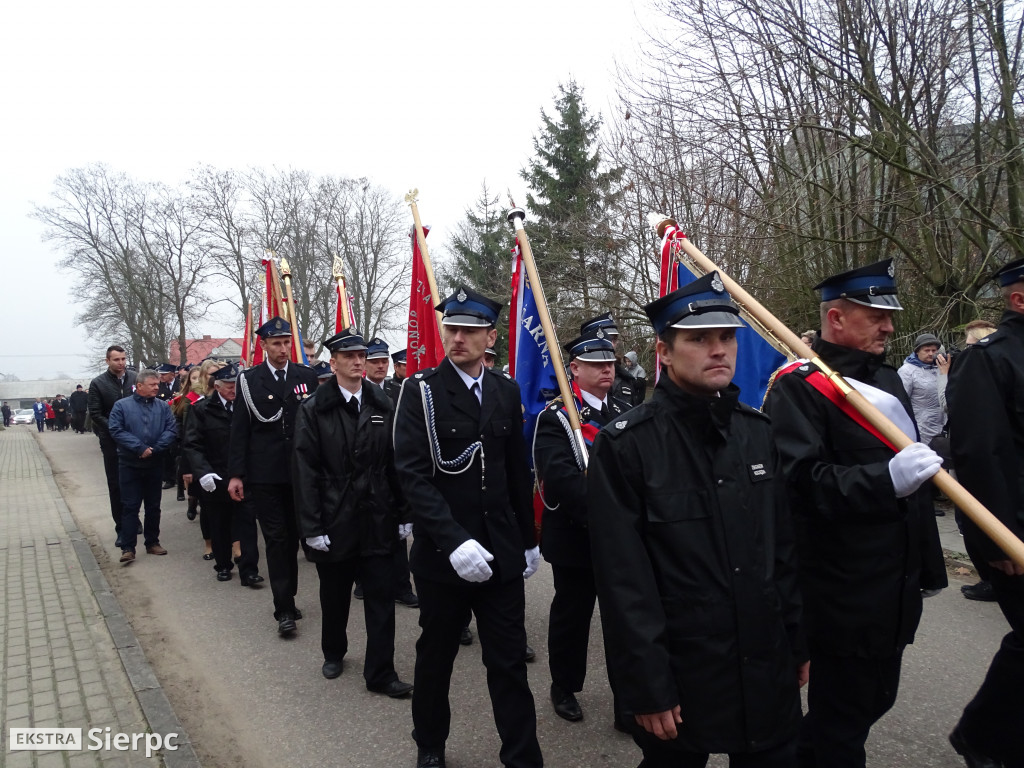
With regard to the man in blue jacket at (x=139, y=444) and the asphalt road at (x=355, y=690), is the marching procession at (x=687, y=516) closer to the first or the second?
the asphalt road at (x=355, y=690)

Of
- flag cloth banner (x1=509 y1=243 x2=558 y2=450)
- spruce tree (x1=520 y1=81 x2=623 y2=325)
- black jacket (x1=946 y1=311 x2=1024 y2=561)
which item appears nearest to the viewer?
black jacket (x1=946 y1=311 x2=1024 y2=561)

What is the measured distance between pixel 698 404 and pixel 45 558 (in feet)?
28.0

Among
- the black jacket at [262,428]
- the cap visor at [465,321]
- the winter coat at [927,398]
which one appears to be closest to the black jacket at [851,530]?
the cap visor at [465,321]

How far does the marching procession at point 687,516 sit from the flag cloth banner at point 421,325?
126 centimetres

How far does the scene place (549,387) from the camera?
4762 mm

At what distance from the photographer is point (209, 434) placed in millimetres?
7262

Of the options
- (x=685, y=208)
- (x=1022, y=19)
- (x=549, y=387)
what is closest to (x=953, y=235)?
(x=1022, y=19)

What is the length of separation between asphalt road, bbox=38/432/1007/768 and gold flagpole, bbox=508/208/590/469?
1.62 meters

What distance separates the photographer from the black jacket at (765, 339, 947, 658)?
2.61 metres

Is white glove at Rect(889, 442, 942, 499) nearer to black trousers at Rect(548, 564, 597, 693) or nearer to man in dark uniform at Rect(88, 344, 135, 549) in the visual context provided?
black trousers at Rect(548, 564, 597, 693)

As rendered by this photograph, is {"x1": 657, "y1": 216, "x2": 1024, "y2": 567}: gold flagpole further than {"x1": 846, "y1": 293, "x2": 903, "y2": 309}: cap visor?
No

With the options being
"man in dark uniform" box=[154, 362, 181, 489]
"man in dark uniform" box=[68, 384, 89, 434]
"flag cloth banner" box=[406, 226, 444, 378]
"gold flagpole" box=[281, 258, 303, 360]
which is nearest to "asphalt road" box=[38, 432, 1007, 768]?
"flag cloth banner" box=[406, 226, 444, 378]

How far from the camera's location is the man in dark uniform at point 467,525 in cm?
321

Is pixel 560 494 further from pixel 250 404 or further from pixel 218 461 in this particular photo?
pixel 218 461
